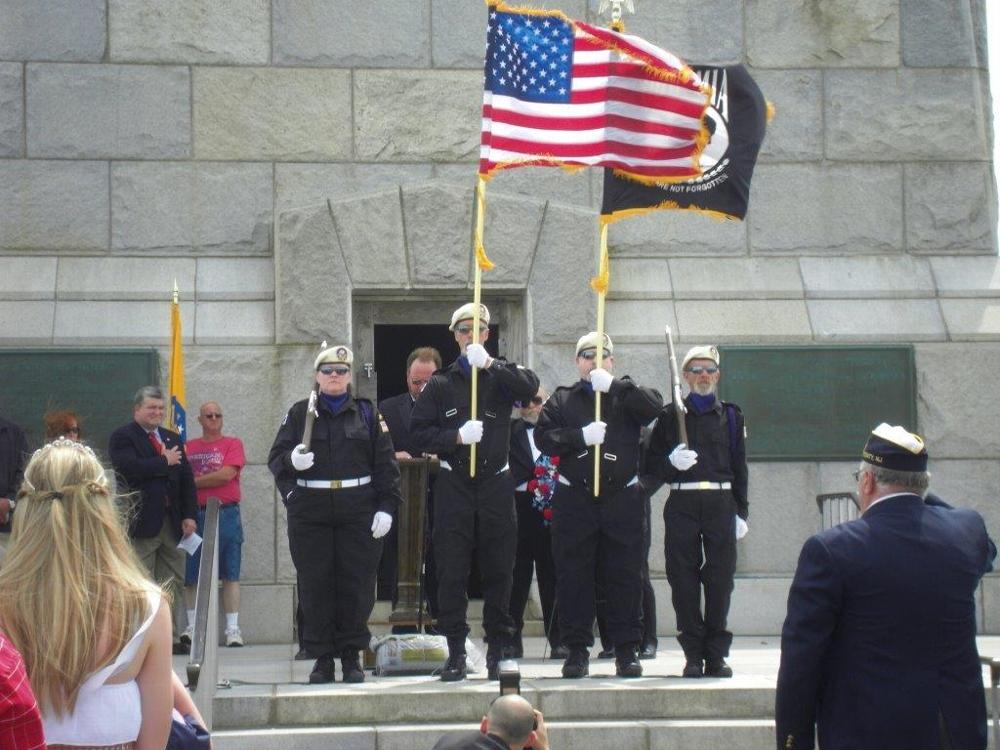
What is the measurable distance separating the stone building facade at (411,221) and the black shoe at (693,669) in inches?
115

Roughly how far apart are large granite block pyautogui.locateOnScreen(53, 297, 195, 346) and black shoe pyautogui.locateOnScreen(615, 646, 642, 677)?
4.39 m

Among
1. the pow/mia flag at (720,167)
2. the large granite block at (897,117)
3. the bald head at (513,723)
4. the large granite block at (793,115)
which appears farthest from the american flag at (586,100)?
the bald head at (513,723)

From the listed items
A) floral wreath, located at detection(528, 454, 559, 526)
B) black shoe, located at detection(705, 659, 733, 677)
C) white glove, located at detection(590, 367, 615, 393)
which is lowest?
black shoe, located at detection(705, 659, 733, 677)

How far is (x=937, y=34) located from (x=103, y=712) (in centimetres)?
1113

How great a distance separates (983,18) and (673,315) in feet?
11.8

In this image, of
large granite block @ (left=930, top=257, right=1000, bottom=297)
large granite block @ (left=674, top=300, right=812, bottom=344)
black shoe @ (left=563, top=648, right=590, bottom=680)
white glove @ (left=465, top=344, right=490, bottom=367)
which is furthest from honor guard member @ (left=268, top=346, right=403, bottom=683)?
large granite block @ (left=930, top=257, right=1000, bottom=297)

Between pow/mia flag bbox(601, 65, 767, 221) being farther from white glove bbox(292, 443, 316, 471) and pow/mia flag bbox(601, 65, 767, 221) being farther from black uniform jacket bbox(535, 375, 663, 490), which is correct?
white glove bbox(292, 443, 316, 471)

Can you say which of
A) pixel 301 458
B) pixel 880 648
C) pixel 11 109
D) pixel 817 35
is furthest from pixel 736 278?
pixel 880 648

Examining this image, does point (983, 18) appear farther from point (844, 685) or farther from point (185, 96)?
point (844, 685)

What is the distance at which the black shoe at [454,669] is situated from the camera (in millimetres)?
10039

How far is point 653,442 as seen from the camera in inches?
425

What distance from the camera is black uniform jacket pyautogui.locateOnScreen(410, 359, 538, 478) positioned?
1031 centimetres

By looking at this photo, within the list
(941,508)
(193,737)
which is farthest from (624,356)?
(193,737)

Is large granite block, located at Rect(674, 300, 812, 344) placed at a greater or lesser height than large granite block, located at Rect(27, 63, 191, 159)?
lesser
